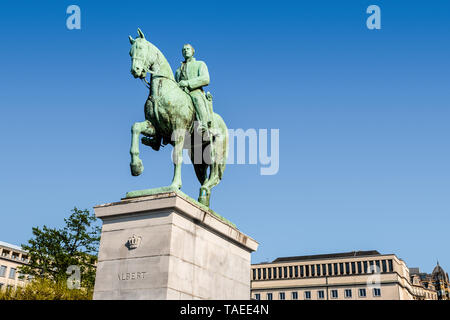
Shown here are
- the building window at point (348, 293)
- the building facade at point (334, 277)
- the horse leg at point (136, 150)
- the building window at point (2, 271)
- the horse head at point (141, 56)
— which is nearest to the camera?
the horse leg at point (136, 150)

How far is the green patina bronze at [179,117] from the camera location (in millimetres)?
13836

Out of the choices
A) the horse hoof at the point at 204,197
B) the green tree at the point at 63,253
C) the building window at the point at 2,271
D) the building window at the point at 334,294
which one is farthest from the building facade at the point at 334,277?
the horse hoof at the point at 204,197

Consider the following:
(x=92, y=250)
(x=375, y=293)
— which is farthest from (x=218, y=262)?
(x=375, y=293)

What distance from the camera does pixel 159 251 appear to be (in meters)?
11.6

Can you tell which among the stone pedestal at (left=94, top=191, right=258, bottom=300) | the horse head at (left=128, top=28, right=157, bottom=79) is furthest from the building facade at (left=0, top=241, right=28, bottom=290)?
the stone pedestal at (left=94, top=191, right=258, bottom=300)

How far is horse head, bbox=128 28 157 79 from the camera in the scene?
13828mm

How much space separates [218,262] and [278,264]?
446 feet

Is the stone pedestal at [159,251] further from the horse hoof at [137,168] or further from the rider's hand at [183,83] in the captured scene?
the rider's hand at [183,83]

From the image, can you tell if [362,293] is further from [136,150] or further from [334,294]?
[136,150]

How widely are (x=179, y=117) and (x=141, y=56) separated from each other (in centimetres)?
204

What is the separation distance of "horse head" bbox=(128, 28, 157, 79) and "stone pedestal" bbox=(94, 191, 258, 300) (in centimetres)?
371

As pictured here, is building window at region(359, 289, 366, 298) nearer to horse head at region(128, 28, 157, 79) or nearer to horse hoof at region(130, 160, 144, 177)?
horse hoof at region(130, 160, 144, 177)

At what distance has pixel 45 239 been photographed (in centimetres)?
4938
